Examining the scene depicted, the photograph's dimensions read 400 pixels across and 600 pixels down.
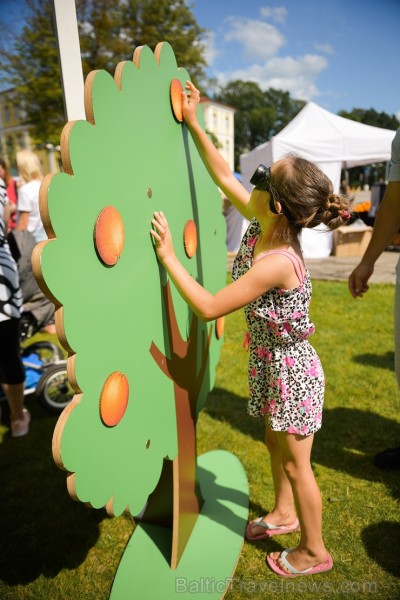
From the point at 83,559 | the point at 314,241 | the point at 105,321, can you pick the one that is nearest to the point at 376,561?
the point at 83,559

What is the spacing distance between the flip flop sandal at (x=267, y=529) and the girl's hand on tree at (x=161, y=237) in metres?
1.30

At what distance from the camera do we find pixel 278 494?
1.95m

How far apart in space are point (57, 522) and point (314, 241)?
8.23 metres

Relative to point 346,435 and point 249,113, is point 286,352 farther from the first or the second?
point 249,113

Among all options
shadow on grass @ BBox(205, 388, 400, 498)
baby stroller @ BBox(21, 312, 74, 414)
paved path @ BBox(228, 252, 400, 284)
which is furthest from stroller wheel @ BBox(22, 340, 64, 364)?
paved path @ BBox(228, 252, 400, 284)

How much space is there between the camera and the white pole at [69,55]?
130 centimetres

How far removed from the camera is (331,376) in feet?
11.5

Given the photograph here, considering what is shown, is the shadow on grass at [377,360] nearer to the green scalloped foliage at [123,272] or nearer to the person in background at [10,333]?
the green scalloped foliage at [123,272]

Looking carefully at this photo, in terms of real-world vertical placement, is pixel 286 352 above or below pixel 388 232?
below

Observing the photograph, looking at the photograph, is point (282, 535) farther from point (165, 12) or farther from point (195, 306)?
point (165, 12)

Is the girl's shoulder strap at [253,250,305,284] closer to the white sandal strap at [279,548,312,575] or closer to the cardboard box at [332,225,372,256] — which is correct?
the white sandal strap at [279,548,312,575]

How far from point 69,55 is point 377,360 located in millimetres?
3336

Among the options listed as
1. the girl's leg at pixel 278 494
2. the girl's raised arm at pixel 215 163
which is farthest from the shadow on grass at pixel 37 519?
the girl's raised arm at pixel 215 163

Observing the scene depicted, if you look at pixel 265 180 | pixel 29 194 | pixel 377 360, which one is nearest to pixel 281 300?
pixel 265 180
